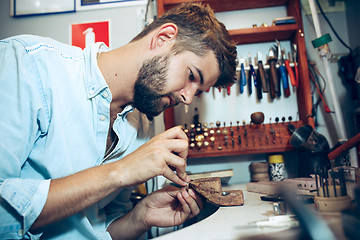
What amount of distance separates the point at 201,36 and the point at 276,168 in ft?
3.17

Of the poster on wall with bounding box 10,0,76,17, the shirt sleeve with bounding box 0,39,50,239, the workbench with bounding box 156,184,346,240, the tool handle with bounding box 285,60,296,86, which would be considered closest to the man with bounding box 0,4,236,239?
the shirt sleeve with bounding box 0,39,50,239

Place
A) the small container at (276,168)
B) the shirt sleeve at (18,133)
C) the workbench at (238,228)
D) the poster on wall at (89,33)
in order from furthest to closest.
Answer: the poster on wall at (89,33) < the small container at (276,168) < the shirt sleeve at (18,133) < the workbench at (238,228)

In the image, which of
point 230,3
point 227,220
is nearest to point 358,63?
point 230,3

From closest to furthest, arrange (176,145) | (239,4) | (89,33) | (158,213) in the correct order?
(176,145) → (158,213) → (239,4) → (89,33)

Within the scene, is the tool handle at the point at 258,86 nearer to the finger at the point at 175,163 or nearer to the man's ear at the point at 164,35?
the man's ear at the point at 164,35

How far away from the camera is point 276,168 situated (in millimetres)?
1695

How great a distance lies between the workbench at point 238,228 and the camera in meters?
0.59

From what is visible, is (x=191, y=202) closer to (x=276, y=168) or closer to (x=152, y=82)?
(x=152, y=82)

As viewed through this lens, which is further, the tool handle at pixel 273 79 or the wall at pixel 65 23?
the wall at pixel 65 23

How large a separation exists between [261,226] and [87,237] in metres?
0.66

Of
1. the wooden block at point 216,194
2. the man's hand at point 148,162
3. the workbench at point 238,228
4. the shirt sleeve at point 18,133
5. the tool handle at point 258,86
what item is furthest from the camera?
the tool handle at point 258,86

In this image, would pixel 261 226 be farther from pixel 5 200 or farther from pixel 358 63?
pixel 358 63

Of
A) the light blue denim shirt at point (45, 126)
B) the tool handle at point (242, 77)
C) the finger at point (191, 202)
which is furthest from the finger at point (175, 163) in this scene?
the tool handle at point (242, 77)

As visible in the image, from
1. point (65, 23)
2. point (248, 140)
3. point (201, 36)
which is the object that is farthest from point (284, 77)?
point (65, 23)
